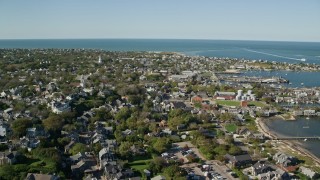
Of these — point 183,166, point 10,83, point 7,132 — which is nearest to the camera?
point 183,166

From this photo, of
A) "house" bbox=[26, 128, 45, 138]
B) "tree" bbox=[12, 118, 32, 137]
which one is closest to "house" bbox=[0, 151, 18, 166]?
"house" bbox=[26, 128, 45, 138]

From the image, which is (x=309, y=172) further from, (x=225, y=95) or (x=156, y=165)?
(x=225, y=95)

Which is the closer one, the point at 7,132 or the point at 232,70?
the point at 7,132

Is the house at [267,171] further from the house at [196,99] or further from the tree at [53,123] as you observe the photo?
the house at [196,99]

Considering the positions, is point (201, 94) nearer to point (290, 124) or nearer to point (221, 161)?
point (290, 124)

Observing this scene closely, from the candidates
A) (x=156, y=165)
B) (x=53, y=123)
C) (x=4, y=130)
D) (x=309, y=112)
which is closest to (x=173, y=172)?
(x=156, y=165)

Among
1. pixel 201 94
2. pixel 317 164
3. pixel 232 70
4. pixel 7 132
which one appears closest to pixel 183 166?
pixel 317 164

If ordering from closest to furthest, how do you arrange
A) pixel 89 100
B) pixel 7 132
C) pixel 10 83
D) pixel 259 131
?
pixel 7 132 < pixel 259 131 < pixel 89 100 < pixel 10 83
